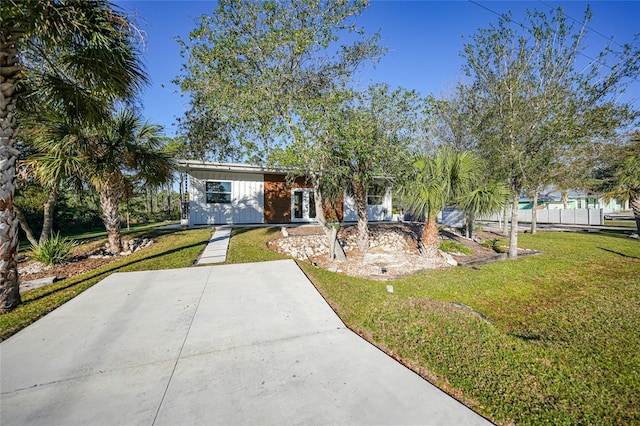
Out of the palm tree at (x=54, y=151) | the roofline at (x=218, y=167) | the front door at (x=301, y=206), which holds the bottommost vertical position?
the front door at (x=301, y=206)

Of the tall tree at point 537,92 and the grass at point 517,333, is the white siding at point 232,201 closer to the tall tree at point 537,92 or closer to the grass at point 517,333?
the grass at point 517,333

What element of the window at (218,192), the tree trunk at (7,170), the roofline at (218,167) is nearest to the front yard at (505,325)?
→ the tree trunk at (7,170)

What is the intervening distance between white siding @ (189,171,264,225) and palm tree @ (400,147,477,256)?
8.46 meters

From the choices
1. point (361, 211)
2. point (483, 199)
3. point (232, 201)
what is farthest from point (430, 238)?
point (232, 201)

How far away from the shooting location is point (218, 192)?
40.9 feet

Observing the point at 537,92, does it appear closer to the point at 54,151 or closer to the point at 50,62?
the point at 50,62

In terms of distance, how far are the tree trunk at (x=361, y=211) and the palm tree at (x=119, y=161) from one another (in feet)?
20.4

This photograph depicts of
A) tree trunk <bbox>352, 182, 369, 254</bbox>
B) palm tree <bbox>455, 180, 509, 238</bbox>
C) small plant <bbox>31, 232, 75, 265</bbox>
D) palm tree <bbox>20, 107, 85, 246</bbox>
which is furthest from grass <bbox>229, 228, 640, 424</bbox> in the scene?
palm tree <bbox>20, 107, 85, 246</bbox>

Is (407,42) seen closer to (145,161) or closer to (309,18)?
(309,18)

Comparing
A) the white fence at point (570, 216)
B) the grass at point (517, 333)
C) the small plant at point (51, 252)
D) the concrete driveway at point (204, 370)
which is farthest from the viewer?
the white fence at point (570, 216)

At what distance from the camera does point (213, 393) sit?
1.98 m

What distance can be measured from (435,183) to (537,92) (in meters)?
4.09

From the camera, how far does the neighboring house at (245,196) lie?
39.6 feet

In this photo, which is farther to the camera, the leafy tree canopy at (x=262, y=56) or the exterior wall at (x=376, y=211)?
the exterior wall at (x=376, y=211)
